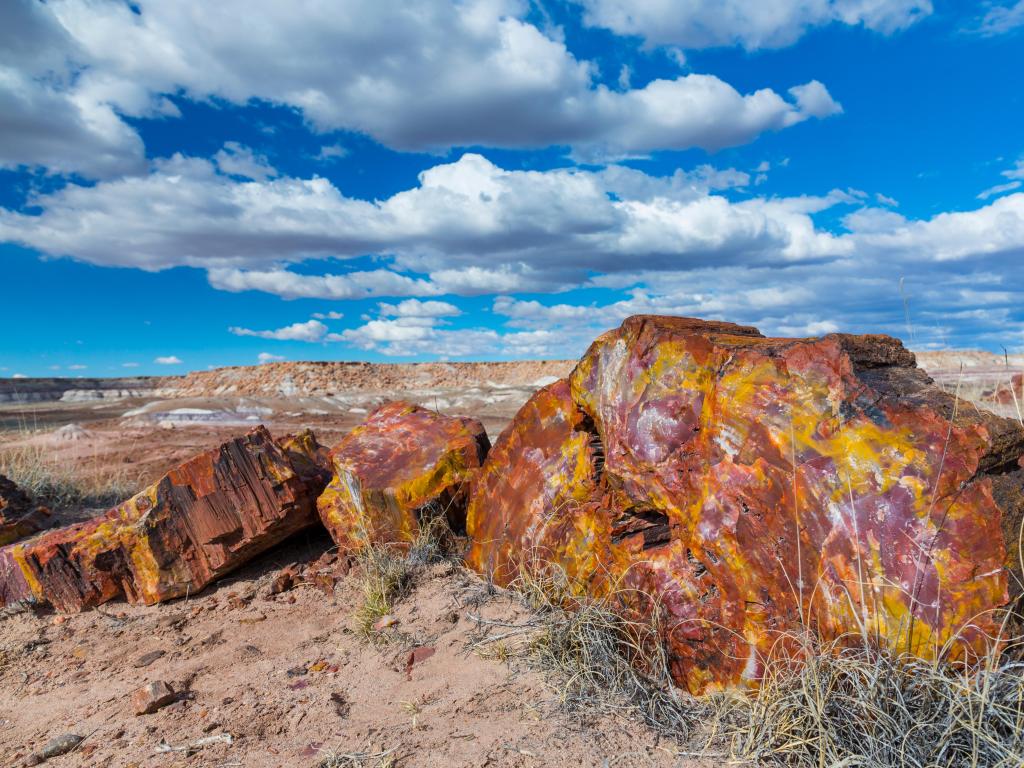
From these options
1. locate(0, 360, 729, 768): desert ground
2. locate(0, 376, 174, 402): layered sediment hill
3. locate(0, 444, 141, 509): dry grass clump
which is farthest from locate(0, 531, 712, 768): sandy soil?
locate(0, 376, 174, 402): layered sediment hill

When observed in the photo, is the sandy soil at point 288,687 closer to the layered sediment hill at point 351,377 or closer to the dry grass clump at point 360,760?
the dry grass clump at point 360,760

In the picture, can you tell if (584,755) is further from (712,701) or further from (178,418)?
(178,418)

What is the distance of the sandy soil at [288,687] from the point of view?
2512 millimetres

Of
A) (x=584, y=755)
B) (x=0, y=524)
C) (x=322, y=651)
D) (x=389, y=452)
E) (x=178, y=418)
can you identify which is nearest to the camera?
(x=584, y=755)

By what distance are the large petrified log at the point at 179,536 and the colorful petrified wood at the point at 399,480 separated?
0.38 metres

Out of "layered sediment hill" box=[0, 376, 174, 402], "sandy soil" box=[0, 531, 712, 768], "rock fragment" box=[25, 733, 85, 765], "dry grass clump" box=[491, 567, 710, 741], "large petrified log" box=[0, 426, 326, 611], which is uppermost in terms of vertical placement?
"layered sediment hill" box=[0, 376, 174, 402]

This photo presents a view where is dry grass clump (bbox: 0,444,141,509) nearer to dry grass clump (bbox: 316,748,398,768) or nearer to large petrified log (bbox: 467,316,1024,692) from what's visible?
dry grass clump (bbox: 316,748,398,768)

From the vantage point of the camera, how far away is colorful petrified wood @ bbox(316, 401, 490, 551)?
4.17 m

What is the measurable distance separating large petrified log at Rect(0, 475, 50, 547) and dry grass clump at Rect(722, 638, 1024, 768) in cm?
564

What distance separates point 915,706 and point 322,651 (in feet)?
8.60

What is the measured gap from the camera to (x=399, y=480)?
4.21 meters

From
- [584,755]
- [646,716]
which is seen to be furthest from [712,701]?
[584,755]

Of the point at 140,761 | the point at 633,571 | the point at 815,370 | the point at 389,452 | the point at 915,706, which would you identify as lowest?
the point at 140,761

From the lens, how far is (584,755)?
7.77ft
